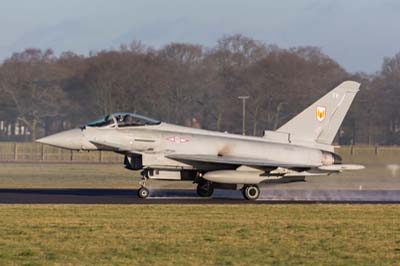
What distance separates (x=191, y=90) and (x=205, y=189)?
51.8 meters

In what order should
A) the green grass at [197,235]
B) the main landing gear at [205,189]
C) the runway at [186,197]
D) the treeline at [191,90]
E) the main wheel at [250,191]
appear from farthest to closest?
the treeline at [191,90]
the main landing gear at [205,189]
the main wheel at [250,191]
the runway at [186,197]
the green grass at [197,235]

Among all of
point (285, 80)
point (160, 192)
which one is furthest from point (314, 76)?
point (160, 192)

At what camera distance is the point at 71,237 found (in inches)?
646

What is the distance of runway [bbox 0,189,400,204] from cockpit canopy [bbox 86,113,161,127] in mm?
2120

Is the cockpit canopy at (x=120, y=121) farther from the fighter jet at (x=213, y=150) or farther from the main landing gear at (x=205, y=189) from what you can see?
the main landing gear at (x=205, y=189)

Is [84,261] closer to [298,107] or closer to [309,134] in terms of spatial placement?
[309,134]

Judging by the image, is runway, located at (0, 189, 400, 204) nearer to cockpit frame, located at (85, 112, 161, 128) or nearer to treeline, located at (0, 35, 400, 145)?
cockpit frame, located at (85, 112, 161, 128)

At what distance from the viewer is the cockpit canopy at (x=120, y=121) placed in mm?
27734

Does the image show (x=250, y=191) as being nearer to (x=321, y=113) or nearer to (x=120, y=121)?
(x=321, y=113)

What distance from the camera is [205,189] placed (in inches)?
1142

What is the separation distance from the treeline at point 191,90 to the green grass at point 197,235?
50246 millimetres

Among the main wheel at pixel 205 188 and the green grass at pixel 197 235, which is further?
the main wheel at pixel 205 188

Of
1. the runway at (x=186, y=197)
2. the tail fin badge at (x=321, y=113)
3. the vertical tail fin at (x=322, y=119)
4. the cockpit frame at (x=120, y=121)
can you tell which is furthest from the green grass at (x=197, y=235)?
the tail fin badge at (x=321, y=113)

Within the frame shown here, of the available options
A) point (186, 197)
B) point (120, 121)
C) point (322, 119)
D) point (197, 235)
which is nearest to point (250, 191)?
point (186, 197)
